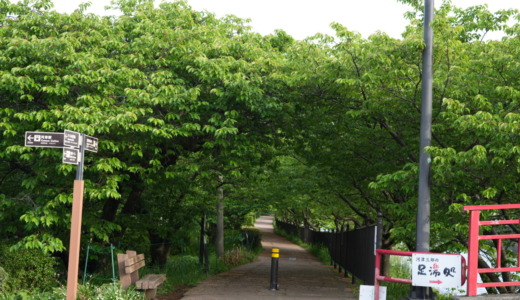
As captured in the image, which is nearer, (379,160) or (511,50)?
(511,50)

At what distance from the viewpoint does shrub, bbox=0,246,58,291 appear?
10703 mm

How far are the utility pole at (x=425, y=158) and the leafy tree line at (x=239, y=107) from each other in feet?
0.56

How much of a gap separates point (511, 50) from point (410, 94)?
196cm

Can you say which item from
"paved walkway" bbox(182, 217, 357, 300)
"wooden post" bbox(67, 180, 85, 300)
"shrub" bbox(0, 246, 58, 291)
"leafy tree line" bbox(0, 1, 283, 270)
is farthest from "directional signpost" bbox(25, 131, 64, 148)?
"paved walkway" bbox(182, 217, 357, 300)

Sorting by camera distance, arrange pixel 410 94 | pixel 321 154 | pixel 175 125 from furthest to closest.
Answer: pixel 321 154
pixel 175 125
pixel 410 94

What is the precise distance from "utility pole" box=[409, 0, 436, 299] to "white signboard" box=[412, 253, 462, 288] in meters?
0.55

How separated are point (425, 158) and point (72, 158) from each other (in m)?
5.26

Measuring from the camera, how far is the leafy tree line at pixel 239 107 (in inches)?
376

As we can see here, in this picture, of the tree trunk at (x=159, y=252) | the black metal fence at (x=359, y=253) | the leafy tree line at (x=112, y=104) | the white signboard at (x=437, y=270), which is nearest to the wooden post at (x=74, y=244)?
the leafy tree line at (x=112, y=104)

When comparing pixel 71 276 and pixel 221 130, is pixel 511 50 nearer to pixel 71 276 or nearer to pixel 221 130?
pixel 221 130

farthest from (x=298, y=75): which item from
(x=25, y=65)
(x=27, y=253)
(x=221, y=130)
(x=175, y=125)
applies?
(x=27, y=253)

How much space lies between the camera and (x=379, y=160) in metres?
13.5

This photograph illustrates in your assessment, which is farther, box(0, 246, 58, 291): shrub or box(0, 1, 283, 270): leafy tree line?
box(0, 246, 58, 291): shrub

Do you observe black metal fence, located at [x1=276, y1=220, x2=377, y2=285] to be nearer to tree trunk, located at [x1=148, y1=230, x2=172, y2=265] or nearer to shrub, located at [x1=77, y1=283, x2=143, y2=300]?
shrub, located at [x1=77, y1=283, x2=143, y2=300]
